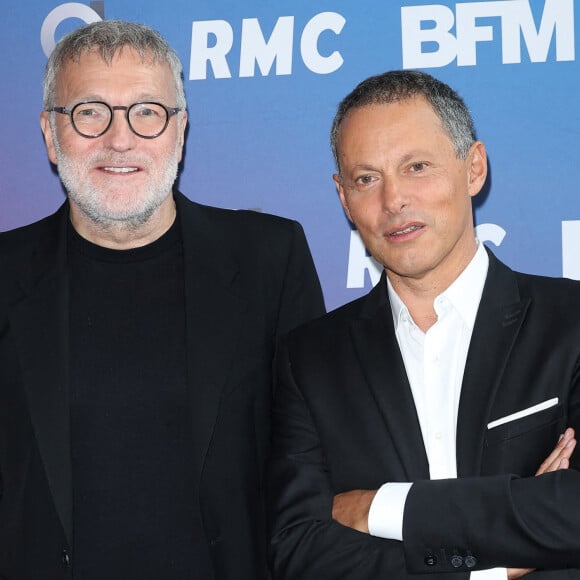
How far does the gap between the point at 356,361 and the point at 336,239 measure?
3.30 ft

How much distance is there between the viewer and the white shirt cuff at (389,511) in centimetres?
239

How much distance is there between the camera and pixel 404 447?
2.50 metres

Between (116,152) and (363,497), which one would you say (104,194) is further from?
(363,497)

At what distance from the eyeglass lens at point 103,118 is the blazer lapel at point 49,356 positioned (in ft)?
1.09

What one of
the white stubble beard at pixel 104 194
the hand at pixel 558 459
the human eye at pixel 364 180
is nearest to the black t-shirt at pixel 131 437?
the white stubble beard at pixel 104 194

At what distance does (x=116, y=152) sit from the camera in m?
2.90

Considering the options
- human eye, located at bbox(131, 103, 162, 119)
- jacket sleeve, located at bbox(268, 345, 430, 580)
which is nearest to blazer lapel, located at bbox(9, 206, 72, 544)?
human eye, located at bbox(131, 103, 162, 119)

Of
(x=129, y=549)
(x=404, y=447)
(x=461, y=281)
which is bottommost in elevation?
(x=129, y=549)

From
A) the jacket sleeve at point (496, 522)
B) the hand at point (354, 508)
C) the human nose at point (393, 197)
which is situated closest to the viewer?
the jacket sleeve at point (496, 522)

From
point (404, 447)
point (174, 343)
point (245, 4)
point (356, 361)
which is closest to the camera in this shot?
point (404, 447)

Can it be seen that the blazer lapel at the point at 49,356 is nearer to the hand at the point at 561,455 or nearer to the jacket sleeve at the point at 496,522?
the jacket sleeve at the point at 496,522

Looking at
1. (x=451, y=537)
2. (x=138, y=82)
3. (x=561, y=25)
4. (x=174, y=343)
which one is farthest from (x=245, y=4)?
(x=451, y=537)

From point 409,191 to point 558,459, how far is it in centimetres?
81

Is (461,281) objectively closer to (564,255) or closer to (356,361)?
(356,361)
